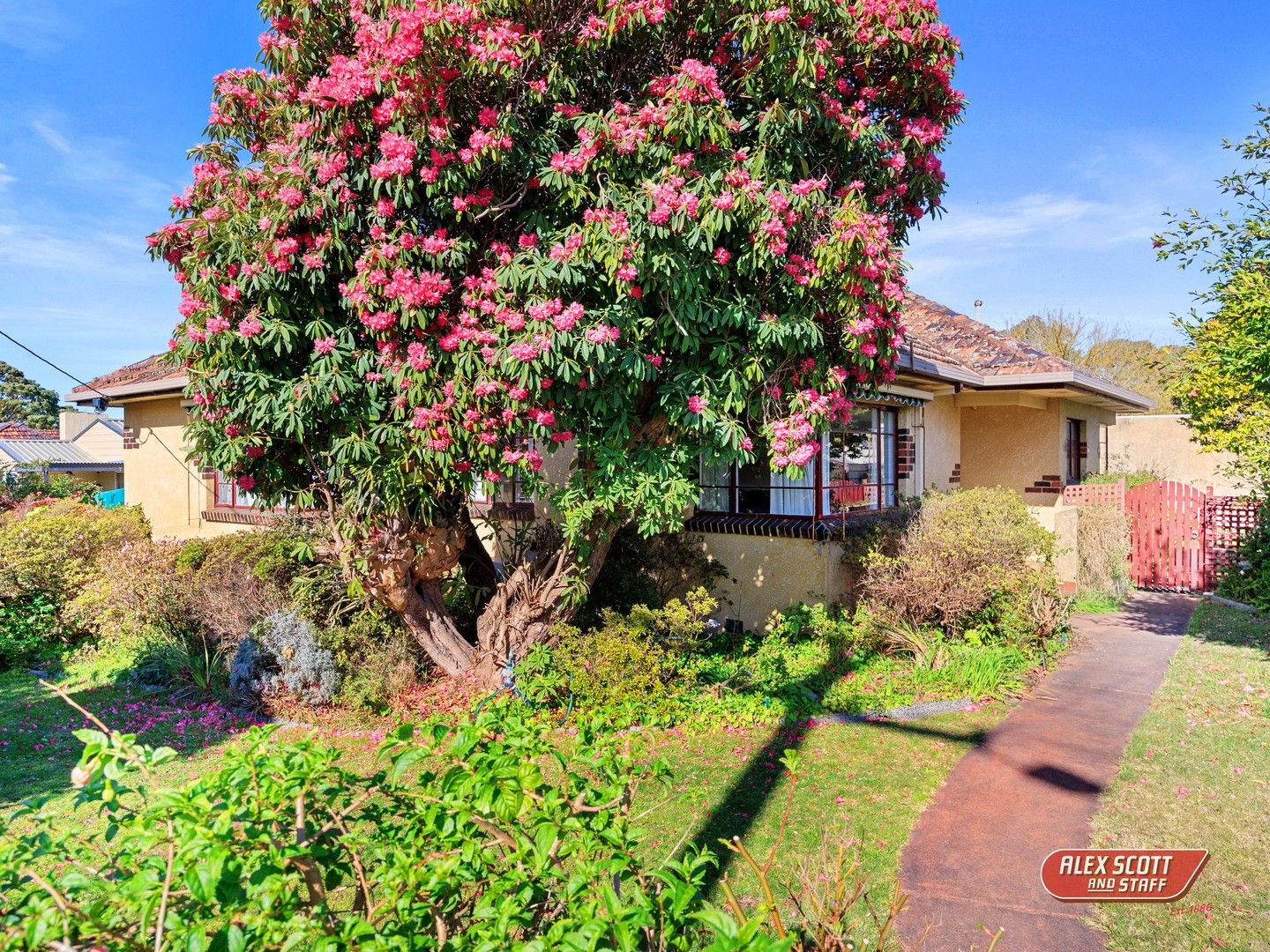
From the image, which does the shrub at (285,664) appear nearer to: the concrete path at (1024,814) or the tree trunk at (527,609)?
the tree trunk at (527,609)

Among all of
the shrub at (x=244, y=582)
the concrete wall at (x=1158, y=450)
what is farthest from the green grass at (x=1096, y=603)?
the concrete wall at (x=1158, y=450)

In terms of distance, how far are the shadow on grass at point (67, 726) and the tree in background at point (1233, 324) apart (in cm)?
973

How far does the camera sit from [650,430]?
6.54 m

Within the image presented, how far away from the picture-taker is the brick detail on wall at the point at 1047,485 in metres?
14.2

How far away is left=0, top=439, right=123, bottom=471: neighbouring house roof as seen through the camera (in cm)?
2827

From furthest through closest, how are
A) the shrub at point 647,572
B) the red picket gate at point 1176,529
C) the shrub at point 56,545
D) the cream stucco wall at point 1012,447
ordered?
1. the cream stucco wall at point 1012,447
2. the red picket gate at point 1176,529
3. the shrub at point 56,545
4. the shrub at point 647,572

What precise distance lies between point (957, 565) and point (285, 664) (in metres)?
7.08

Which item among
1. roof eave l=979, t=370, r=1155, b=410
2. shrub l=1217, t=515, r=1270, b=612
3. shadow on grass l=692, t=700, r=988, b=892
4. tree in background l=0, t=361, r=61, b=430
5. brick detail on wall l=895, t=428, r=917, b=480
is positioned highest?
tree in background l=0, t=361, r=61, b=430

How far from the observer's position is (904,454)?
11.9 meters

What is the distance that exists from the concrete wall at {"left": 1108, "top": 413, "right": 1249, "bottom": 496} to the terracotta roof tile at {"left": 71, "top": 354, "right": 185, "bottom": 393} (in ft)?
90.6

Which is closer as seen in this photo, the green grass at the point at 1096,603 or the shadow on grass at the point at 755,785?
the shadow on grass at the point at 755,785

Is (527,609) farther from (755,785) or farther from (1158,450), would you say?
(1158,450)

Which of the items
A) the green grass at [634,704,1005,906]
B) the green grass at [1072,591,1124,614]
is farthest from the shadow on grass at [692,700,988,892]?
the green grass at [1072,591,1124,614]

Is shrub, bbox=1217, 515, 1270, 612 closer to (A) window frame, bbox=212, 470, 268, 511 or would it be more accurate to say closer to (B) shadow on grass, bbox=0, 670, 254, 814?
(B) shadow on grass, bbox=0, 670, 254, 814
